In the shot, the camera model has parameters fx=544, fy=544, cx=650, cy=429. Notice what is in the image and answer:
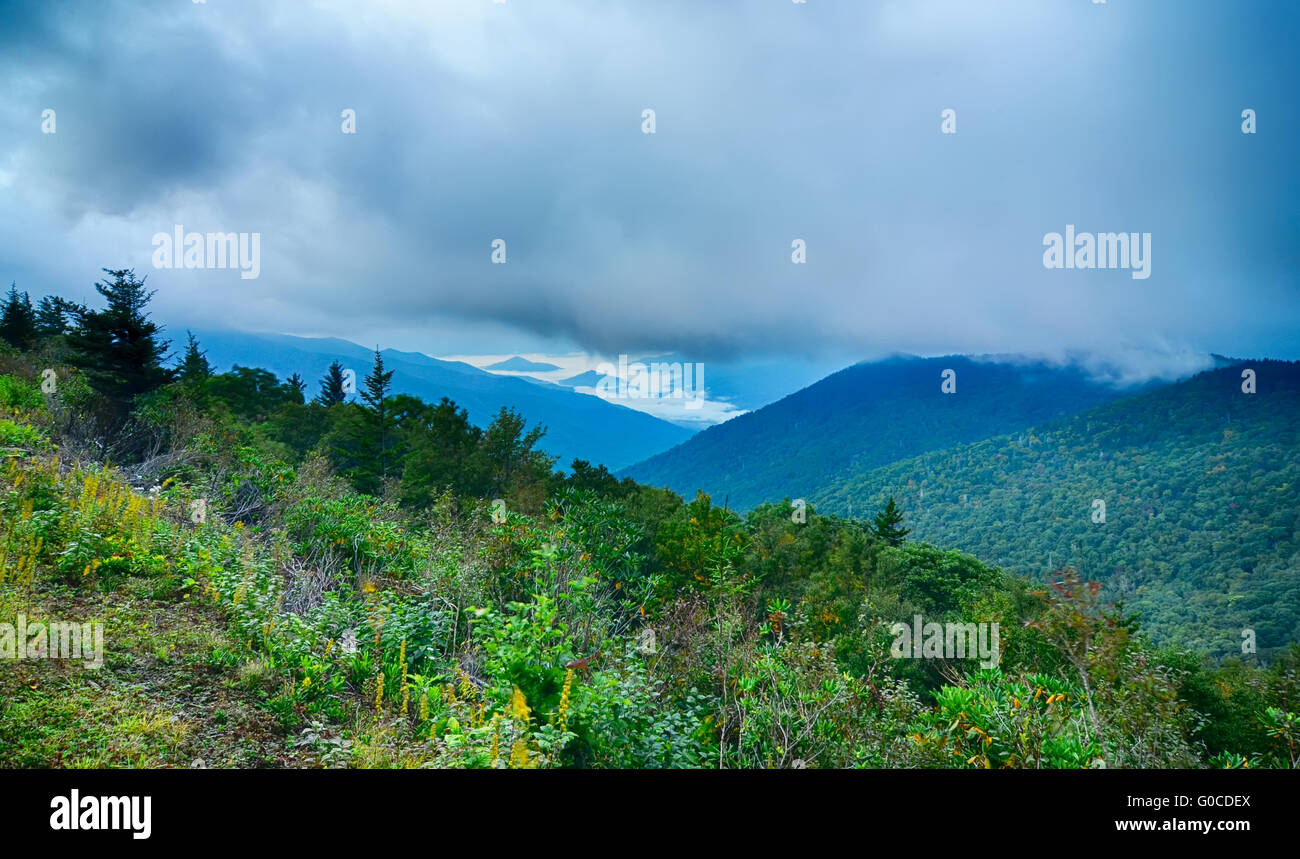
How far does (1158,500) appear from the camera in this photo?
71000 mm

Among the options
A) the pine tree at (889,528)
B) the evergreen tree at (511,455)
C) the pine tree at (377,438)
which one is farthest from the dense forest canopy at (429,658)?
the pine tree at (889,528)

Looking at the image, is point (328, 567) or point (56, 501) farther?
point (328, 567)

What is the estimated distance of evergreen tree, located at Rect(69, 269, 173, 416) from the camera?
14.8 meters

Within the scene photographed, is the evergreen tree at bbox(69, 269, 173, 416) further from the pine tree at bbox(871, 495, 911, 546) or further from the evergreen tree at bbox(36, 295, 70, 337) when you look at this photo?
the pine tree at bbox(871, 495, 911, 546)

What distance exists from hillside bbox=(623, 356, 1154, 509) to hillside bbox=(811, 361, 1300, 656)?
41.3m

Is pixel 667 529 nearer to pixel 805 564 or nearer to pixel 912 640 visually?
pixel 912 640

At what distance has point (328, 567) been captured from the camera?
6.75m

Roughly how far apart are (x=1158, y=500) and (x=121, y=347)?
325ft

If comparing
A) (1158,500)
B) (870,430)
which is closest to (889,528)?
(1158,500)

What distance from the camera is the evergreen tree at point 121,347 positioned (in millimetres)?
14805
